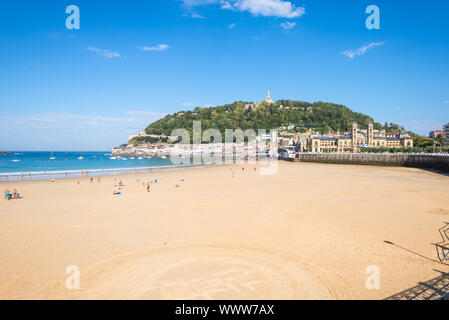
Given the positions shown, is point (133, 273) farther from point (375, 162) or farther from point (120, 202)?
point (375, 162)

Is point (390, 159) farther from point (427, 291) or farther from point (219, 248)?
point (219, 248)

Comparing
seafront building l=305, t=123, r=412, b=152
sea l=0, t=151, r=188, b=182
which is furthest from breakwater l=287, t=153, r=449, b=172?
sea l=0, t=151, r=188, b=182

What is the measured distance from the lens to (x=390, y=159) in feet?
193

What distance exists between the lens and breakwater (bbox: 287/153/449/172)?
44.3 meters

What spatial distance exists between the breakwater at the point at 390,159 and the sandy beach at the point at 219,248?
34344 mm

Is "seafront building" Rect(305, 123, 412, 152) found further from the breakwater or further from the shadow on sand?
the shadow on sand

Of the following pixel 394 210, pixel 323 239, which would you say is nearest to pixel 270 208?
pixel 323 239

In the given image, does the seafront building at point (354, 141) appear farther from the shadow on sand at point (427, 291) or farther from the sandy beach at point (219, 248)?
the shadow on sand at point (427, 291)

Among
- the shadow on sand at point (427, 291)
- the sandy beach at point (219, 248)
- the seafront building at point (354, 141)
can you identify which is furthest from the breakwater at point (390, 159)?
the shadow on sand at point (427, 291)

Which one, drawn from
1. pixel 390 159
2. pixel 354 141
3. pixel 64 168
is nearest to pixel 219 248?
pixel 64 168

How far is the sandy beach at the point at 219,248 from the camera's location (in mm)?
6906
